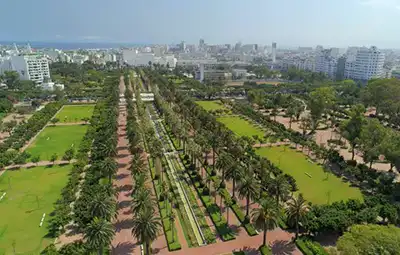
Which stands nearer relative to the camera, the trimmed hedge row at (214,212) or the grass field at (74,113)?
the trimmed hedge row at (214,212)

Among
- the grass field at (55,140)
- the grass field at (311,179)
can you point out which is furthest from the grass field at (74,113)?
the grass field at (311,179)

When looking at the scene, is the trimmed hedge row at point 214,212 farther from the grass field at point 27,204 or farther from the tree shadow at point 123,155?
the grass field at point 27,204

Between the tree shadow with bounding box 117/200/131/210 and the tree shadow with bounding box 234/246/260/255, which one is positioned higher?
the tree shadow with bounding box 117/200/131/210

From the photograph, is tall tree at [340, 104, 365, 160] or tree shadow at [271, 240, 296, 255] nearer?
tree shadow at [271, 240, 296, 255]

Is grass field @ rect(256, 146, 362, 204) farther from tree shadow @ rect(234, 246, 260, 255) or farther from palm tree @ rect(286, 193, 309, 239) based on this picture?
tree shadow @ rect(234, 246, 260, 255)

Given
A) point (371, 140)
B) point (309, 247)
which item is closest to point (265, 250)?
point (309, 247)

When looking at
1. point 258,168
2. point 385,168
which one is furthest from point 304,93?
point 258,168

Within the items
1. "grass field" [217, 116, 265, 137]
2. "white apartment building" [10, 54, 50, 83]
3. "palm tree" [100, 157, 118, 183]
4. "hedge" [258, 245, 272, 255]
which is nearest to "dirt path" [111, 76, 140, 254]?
"palm tree" [100, 157, 118, 183]

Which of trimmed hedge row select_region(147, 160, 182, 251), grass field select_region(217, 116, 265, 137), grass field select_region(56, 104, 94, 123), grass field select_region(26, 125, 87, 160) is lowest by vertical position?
trimmed hedge row select_region(147, 160, 182, 251)
